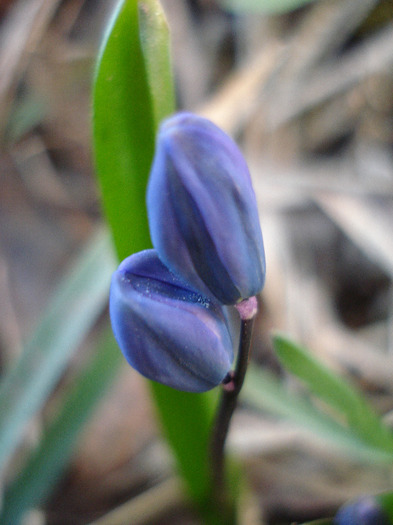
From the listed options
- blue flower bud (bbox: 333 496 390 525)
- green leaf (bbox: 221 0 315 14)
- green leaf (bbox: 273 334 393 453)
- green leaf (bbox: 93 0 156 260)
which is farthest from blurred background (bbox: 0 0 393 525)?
green leaf (bbox: 93 0 156 260)

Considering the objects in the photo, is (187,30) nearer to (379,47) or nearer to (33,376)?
(379,47)

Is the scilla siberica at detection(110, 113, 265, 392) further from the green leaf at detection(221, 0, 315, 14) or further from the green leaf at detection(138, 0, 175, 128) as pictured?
the green leaf at detection(221, 0, 315, 14)

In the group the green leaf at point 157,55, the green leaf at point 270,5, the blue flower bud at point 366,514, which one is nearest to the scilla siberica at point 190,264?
the green leaf at point 157,55

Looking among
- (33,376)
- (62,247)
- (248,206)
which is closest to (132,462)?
(33,376)

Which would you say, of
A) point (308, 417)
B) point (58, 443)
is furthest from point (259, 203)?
point (58, 443)

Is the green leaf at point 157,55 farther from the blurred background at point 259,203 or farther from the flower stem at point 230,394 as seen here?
the blurred background at point 259,203

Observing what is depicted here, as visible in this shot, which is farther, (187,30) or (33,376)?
(187,30)

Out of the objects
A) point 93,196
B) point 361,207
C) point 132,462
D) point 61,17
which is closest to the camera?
point 132,462

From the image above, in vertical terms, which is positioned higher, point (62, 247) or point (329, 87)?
point (329, 87)
